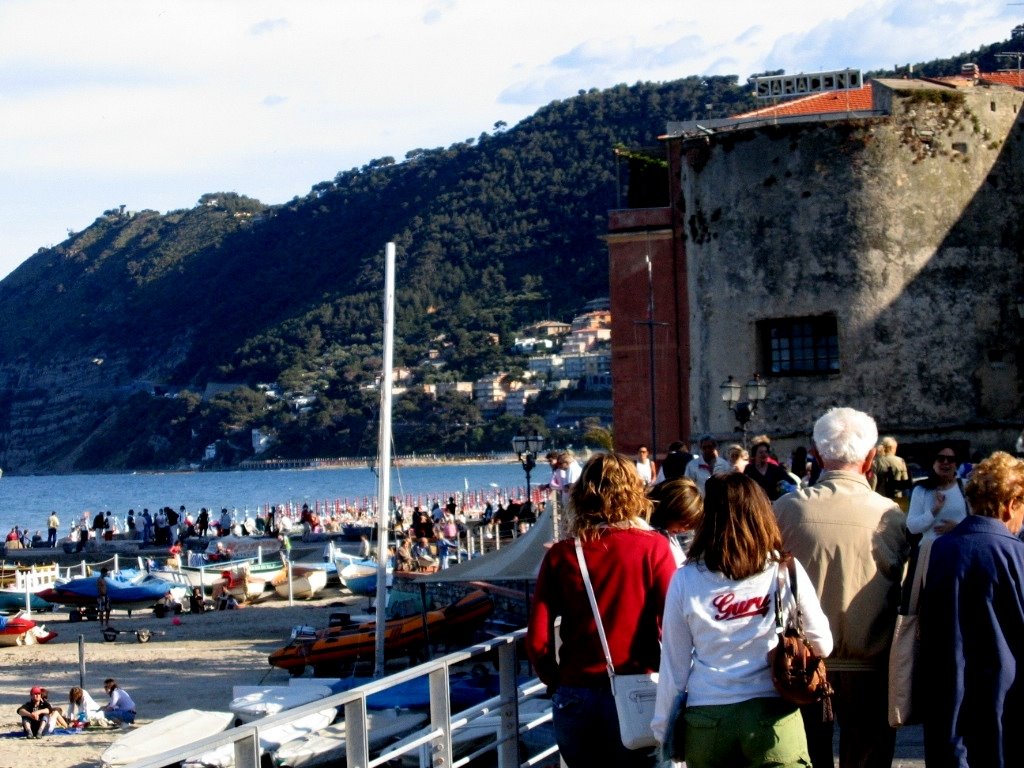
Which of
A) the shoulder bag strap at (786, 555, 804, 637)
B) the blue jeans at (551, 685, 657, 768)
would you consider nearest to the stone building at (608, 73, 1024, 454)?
the blue jeans at (551, 685, 657, 768)

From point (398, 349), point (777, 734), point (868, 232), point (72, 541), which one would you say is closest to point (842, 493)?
point (777, 734)

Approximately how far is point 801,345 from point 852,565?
18.3 meters

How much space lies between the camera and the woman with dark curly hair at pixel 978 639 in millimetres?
5484

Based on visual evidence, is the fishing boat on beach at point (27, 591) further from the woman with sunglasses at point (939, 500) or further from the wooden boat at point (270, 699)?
the woman with sunglasses at point (939, 500)

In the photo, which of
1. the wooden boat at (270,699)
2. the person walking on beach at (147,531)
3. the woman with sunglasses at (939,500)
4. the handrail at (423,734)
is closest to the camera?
the handrail at (423,734)

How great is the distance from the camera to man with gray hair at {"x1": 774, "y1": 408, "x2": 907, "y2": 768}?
5895mm

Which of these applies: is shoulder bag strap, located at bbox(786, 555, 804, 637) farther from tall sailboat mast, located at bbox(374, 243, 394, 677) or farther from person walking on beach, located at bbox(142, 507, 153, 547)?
person walking on beach, located at bbox(142, 507, 153, 547)

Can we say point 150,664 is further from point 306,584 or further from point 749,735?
point 749,735

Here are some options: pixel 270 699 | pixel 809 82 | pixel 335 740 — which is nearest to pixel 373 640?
pixel 270 699

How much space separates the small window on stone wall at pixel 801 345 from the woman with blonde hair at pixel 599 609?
18.6 meters

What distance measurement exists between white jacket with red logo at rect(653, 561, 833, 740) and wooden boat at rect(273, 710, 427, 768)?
9422mm

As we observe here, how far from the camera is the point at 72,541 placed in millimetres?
59688

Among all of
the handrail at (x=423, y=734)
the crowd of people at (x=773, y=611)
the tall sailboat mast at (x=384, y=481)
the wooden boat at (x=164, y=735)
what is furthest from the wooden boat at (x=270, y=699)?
the crowd of people at (x=773, y=611)

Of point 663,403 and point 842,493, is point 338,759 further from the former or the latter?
point 663,403
